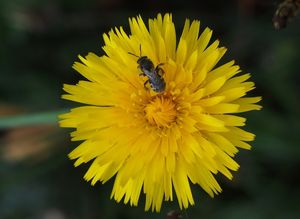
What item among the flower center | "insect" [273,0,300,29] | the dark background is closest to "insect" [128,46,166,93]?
the flower center

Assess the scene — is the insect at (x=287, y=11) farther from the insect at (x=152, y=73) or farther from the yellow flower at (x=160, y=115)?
the insect at (x=152, y=73)

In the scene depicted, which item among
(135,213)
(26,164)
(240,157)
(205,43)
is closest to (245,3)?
(240,157)

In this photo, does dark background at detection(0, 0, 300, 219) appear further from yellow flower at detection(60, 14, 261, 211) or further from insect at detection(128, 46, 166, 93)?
insect at detection(128, 46, 166, 93)

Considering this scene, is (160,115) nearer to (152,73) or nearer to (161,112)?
(161,112)

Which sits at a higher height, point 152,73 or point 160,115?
point 152,73

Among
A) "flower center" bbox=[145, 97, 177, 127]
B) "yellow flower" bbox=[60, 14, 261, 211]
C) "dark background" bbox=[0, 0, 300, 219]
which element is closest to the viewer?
"yellow flower" bbox=[60, 14, 261, 211]

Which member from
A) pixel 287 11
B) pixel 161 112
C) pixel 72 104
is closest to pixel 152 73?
pixel 161 112
